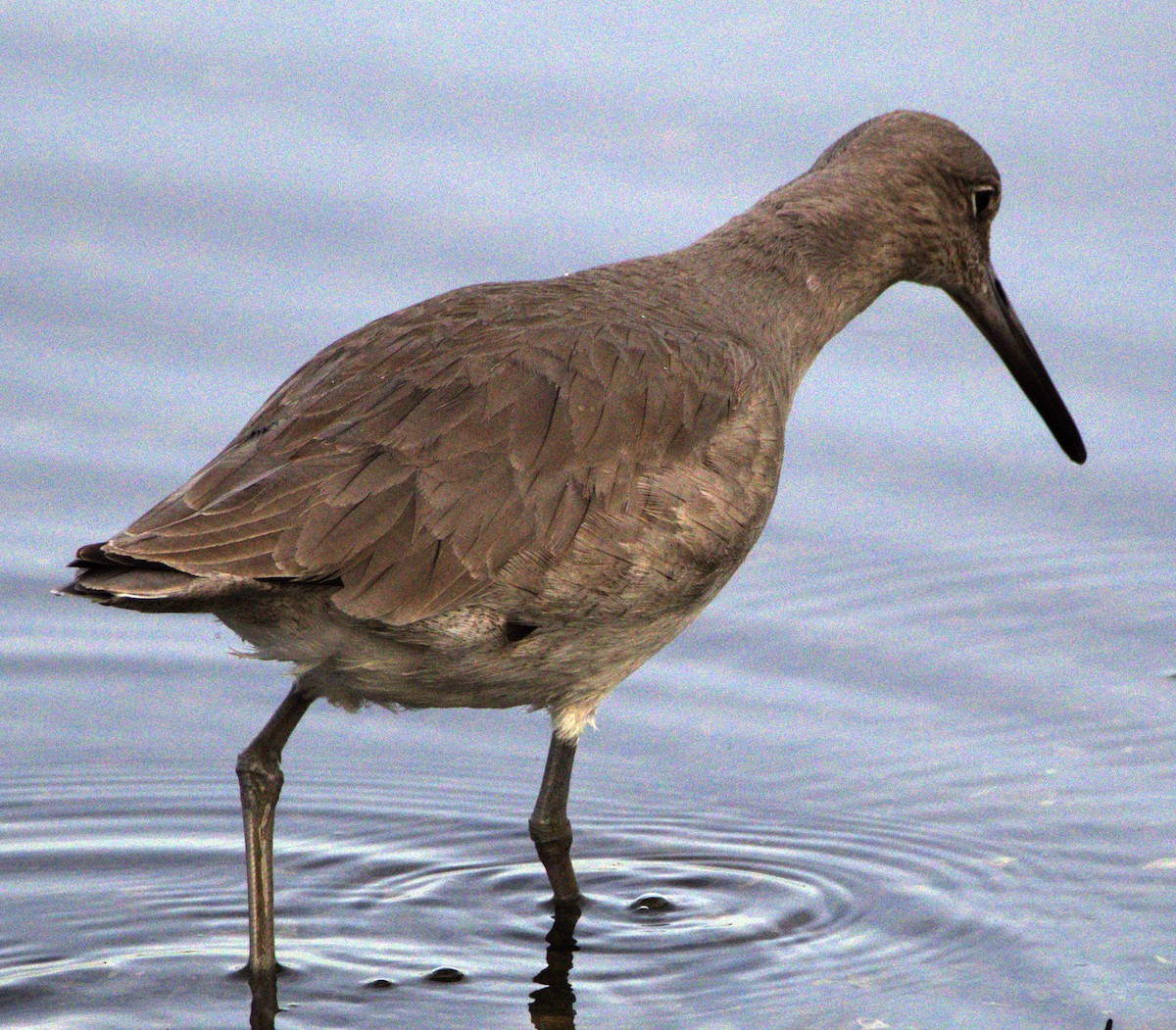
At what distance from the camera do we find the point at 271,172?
9977 millimetres

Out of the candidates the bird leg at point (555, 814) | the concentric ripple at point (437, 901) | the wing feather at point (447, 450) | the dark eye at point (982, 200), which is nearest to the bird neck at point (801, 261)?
the dark eye at point (982, 200)

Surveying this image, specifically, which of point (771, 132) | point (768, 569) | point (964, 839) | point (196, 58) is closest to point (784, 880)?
point (964, 839)

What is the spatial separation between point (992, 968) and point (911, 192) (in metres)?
2.35

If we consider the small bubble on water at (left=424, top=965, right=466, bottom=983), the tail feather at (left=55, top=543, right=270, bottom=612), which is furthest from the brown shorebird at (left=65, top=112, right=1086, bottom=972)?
the small bubble on water at (left=424, top=965, right=466, bottom=983)

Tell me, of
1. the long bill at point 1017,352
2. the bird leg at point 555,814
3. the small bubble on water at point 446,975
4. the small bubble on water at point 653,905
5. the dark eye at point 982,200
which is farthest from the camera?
the long bill at point 1017,352

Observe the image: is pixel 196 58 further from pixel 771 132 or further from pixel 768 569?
pixel 768 569

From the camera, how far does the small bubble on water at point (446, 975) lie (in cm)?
624

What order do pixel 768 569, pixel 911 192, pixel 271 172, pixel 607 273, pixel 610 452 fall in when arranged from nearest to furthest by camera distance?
pixel 610 452 < pixel 607 273 < pixel 911 192 < pixel 768 569 < pixel 271 172

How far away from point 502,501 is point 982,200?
2.28 meters

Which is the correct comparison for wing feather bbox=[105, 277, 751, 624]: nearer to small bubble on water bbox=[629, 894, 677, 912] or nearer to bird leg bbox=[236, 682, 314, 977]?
bird leg bbox=[236, 682, 314, 977]

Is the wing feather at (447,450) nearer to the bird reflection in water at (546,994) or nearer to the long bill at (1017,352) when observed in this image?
the bird reflection in water at (546,994)

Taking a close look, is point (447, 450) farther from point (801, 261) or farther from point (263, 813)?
point (801, 261)

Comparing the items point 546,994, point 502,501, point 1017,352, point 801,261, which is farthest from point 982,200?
point 546,994

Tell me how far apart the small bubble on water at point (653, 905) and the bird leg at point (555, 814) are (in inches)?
7.4
